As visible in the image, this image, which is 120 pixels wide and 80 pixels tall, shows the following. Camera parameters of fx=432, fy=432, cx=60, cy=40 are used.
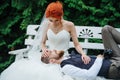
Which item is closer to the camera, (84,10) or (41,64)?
(41,64)

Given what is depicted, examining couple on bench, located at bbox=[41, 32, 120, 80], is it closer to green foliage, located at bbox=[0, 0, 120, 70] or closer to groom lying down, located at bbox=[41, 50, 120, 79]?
groom lying down, located at bbox=[41, 50, 120, 79]

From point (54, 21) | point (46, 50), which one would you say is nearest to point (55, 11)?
point (54, 21)

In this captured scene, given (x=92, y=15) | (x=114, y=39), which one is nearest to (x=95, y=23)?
(x=92, y=15)

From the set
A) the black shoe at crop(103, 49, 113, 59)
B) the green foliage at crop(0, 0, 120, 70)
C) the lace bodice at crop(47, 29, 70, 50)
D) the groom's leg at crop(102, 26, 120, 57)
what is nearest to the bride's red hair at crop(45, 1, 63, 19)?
the lace bodice at crop(47, 29, 70, 50)

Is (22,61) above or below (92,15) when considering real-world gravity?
below

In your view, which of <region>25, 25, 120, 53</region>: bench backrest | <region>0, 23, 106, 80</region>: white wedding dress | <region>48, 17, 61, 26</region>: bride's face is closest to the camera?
<region>0, 23, 106, 80</region>: white wedding dress

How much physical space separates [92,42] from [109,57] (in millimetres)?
1721

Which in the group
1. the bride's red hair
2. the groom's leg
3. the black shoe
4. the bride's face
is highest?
the bride's red hair

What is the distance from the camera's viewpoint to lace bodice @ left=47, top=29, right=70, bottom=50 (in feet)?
18.7

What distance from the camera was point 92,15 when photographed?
23.0 ft

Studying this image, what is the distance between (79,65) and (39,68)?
1.60ft

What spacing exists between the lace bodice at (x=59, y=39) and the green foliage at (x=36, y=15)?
1.24 meters

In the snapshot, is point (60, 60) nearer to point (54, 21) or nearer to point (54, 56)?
point (54, 56)

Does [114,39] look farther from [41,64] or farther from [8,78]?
[8,78]
